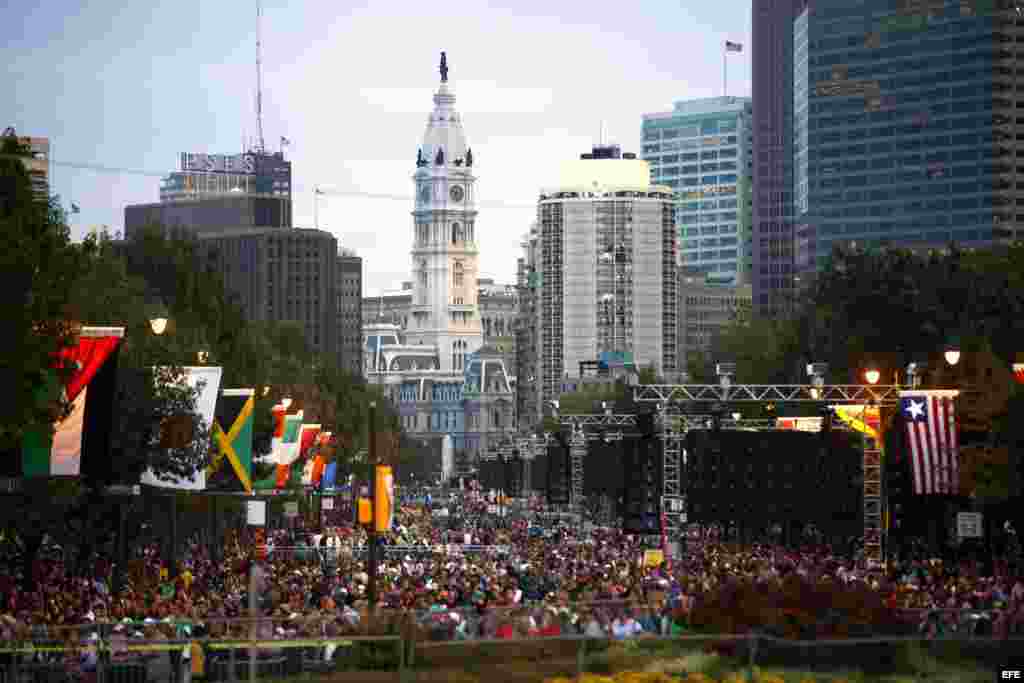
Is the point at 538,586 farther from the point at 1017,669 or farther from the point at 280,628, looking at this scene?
the point at 1017,669

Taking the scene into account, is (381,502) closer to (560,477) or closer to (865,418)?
(865,418)

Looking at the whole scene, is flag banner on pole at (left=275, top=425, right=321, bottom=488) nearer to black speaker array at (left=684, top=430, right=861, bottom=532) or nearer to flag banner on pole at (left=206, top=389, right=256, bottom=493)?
black speaker array at (left=684, top=430, right=861, bottom=532)

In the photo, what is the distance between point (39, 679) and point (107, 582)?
1069 inches

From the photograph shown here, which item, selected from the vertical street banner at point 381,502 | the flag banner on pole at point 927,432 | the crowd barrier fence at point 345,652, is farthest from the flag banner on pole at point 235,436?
the crowd barrier fence at point 345,652

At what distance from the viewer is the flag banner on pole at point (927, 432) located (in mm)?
65500

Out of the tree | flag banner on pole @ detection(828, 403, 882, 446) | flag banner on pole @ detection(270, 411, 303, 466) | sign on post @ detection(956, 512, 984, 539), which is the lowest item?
sign on post @ detection(956, 512, 984, 539)

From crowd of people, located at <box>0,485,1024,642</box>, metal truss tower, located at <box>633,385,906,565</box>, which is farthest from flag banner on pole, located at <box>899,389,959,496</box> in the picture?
metal truss tower, located at <box>633,385,906,565</box>

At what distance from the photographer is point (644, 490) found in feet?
271

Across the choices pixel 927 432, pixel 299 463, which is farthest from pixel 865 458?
pixel 299 463

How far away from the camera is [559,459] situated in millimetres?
138125

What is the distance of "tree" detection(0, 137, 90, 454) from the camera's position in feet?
163

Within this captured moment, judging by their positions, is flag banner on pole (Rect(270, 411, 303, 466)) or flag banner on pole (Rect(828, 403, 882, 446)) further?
flag banner on pole (Rect(270, 411, 303, 466))

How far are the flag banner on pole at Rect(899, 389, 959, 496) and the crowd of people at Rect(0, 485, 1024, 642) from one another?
2.66 meters

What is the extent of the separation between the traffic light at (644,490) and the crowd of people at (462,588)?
136 cm
